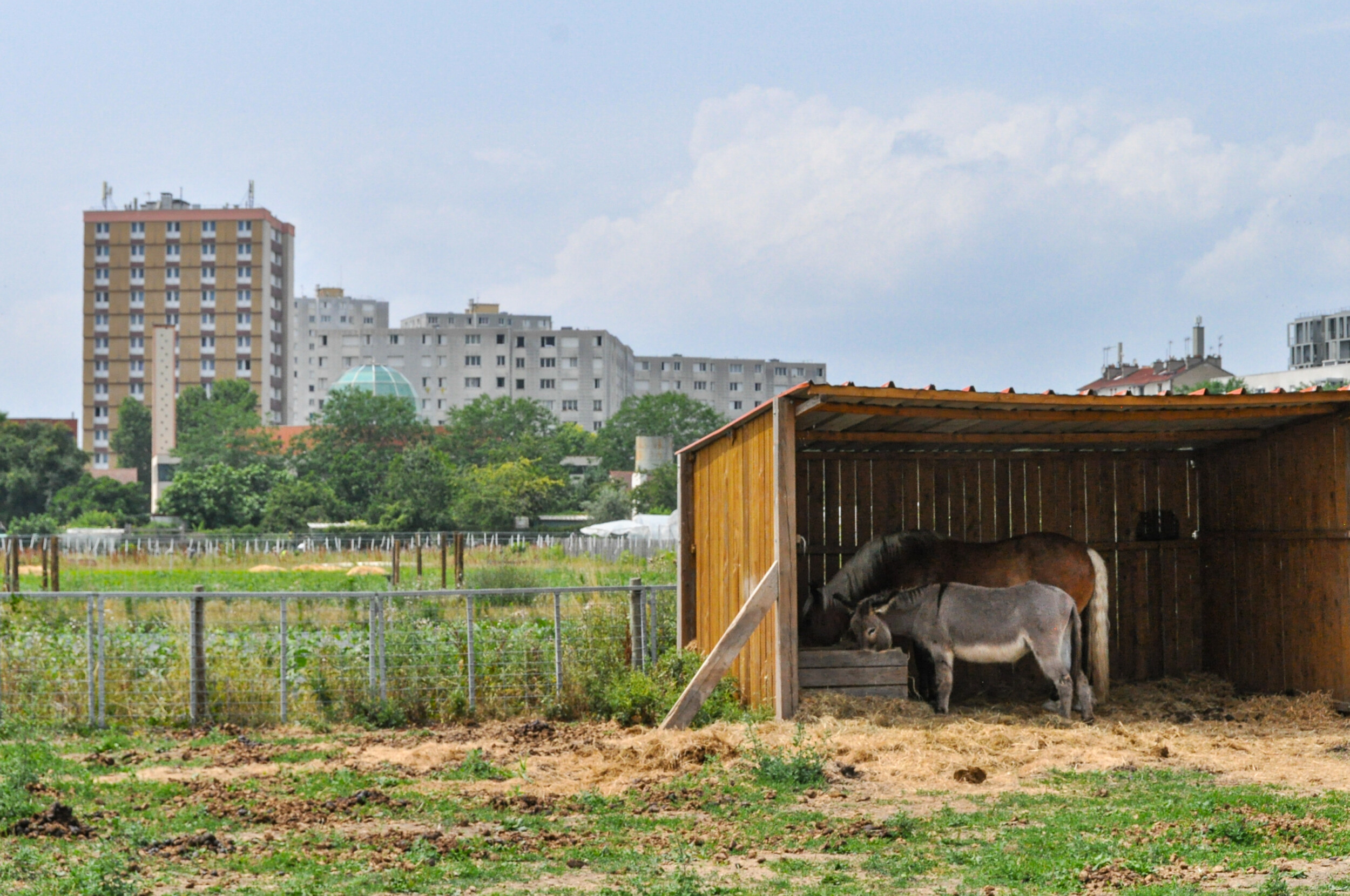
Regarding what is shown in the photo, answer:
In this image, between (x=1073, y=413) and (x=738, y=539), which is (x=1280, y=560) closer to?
(x=1073, y=413)

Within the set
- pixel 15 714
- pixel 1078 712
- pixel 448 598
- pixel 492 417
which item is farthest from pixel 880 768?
pixel 492 417

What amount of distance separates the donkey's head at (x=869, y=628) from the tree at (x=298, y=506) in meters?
64.6

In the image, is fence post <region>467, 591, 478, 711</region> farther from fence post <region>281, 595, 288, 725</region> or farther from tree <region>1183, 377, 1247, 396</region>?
tree <region>1183, 377, 1247, 396</region>

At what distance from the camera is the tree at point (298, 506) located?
74.1 metres

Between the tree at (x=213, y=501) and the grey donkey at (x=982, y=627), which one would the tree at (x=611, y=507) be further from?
the grey donkey at (x=982, y=627)

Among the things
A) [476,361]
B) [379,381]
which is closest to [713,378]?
[476,361]

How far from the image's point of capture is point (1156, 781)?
8.63 m

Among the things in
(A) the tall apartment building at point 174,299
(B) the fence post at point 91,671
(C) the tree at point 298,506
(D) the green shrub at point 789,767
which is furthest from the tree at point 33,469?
(D) the green shrub at point 789,767

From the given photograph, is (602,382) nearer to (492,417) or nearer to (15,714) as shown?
(492,417)

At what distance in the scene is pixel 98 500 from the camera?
301 feet

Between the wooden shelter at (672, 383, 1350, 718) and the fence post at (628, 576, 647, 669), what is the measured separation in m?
0.63

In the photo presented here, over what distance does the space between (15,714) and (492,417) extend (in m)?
94.3

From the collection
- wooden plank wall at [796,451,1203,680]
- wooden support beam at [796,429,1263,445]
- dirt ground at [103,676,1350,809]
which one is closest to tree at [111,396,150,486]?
wooden plank wall at [796,451,1203,680]

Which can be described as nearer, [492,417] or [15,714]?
[15,714]
